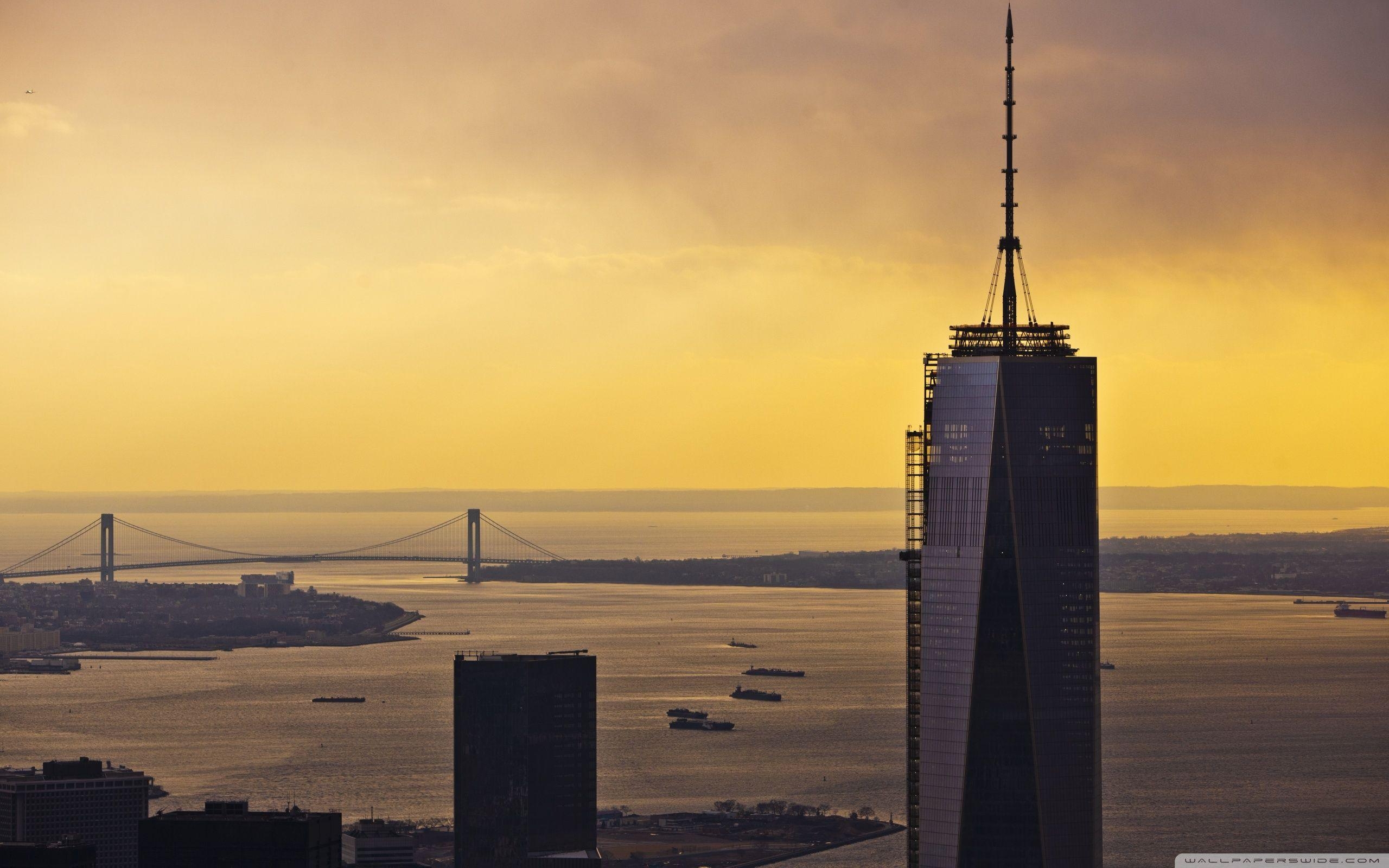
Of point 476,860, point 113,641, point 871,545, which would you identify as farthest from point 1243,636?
point 871,545

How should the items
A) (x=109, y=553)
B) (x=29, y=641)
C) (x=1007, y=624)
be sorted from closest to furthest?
(x=1007, y=624), (x=29, y=641), (x=109, y=553)

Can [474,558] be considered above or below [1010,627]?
below

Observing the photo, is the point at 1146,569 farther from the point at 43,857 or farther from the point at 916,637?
the point at 43,857

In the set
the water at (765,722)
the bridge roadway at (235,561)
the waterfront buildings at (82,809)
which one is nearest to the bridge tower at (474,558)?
the bridge roadway at (235,561)

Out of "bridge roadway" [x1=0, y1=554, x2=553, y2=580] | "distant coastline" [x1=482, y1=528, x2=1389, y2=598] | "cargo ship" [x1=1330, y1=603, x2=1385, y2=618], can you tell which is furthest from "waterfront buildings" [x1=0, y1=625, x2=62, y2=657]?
"cargo ship" [x1=1330, y1=603, x2=1385, y2=618]

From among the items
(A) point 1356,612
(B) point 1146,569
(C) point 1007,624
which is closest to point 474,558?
(B) point 1146,569

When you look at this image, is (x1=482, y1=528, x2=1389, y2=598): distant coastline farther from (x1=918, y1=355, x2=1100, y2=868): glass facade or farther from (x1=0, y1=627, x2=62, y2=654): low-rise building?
(x1=918, y1=355, x2=1100, y2=868): glass facade
